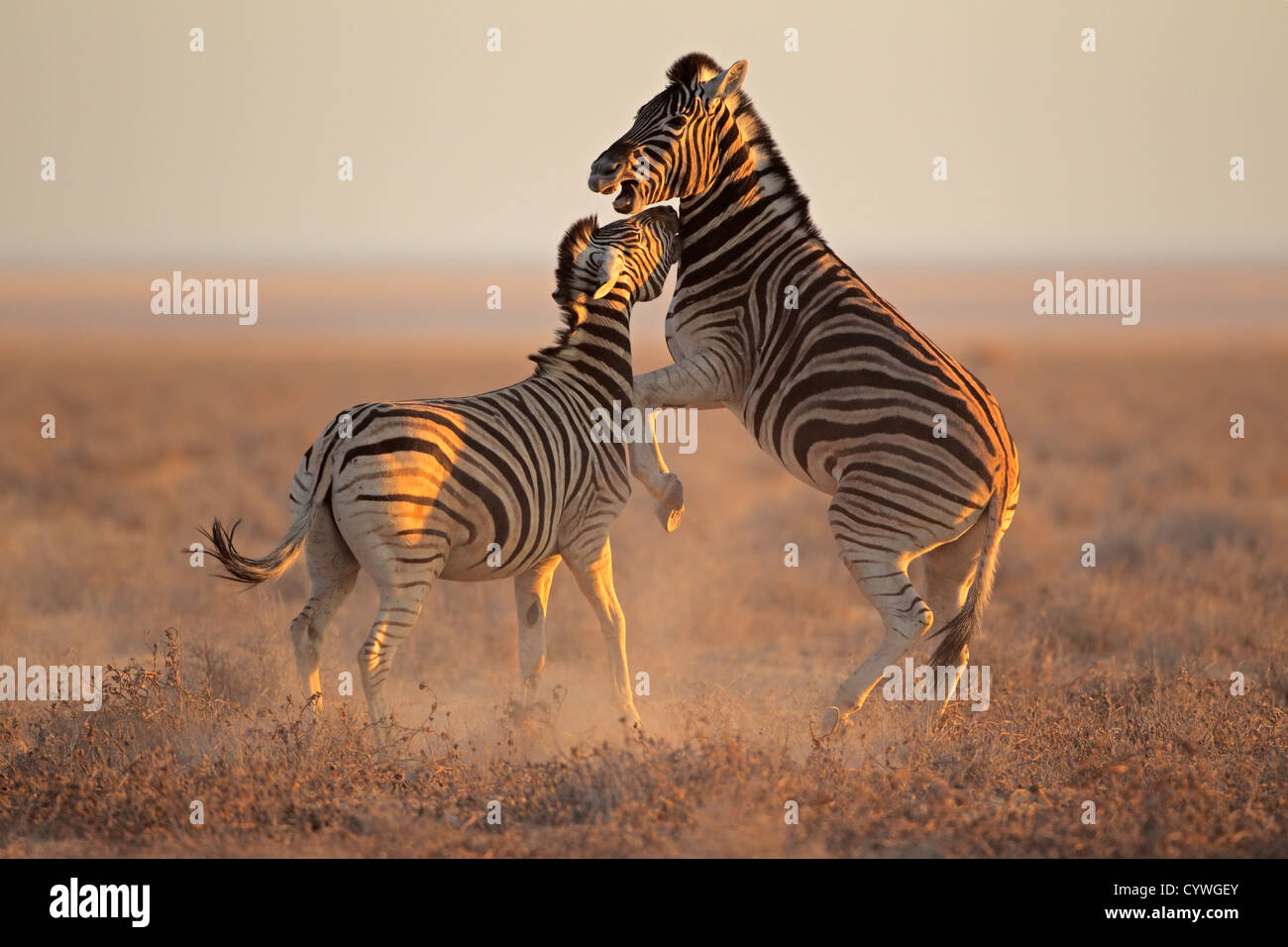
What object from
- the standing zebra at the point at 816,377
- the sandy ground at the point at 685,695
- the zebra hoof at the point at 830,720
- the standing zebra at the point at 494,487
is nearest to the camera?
the sandy ground at the point at 685,695

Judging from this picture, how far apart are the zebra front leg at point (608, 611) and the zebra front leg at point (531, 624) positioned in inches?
9.0

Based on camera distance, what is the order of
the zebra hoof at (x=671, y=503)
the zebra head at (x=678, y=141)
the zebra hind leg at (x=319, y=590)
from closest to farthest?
the zebra hind leg at (x=319, y=590) < the zebra head at (x=678, y=141) < the zebra hoof at (x=671, y=503)

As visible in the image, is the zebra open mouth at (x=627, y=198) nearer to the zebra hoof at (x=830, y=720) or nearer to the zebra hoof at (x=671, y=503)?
the zebra hoof at (x=671, y=503)

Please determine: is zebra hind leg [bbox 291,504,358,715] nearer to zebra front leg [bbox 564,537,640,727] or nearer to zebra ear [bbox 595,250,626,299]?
zebra front leg [bbox 564,537,640,727]

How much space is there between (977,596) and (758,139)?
3.13 meters

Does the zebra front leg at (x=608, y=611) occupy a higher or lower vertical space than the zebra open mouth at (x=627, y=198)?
lower

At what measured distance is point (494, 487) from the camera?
6.75 m

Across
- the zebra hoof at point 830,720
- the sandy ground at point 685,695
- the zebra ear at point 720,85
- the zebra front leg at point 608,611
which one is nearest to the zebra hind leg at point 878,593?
the zebra hoof at point 830,720

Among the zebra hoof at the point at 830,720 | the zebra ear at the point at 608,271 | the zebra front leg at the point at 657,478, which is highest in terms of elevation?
the zebra ear at the point at 608,271

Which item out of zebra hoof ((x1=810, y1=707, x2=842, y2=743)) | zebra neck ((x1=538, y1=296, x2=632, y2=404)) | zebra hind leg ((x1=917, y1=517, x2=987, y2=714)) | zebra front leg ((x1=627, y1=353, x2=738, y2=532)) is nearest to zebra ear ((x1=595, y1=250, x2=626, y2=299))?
zebra neck ((x1=538, y1=296, x2=632, y2=404))

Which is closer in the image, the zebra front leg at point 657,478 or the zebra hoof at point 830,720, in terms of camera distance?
the zebra hoof at point 830,720

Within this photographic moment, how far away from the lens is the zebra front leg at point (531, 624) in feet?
24.6

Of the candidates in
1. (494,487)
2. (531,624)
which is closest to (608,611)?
(531,624)
